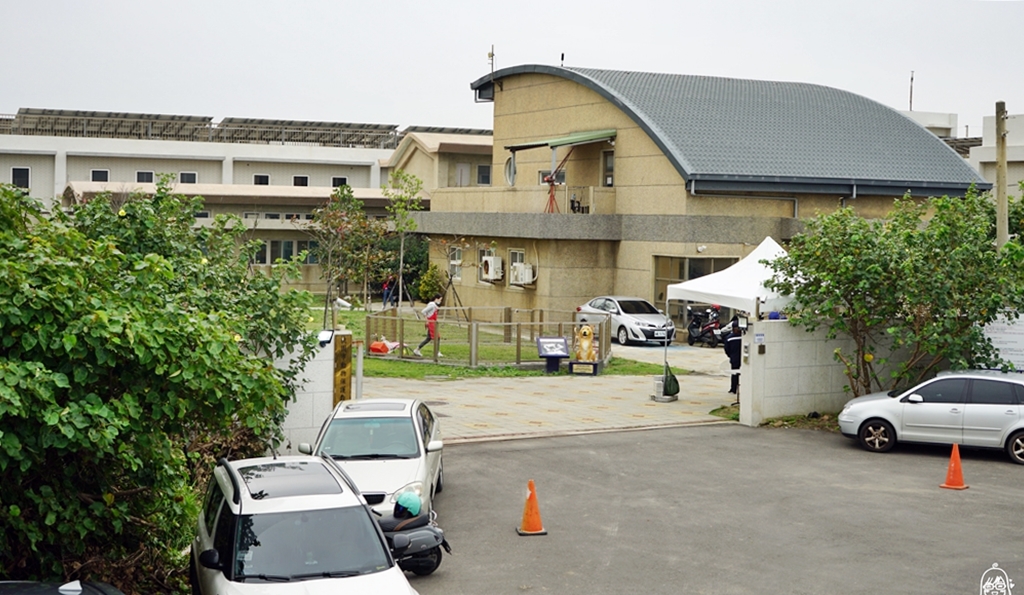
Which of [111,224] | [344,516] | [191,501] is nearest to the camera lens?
[344,516]

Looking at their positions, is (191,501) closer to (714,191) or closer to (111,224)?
(111,224)

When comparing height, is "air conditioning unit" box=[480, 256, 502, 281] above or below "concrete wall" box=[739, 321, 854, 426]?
above

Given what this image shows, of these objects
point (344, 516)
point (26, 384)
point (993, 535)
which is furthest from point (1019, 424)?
point (26, 384)

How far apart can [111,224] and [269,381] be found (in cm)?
661

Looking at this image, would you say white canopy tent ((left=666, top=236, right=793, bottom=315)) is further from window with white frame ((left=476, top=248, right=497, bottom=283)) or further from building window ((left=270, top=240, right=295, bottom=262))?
building window ((left=270, top=240, right=295, bottom=262))

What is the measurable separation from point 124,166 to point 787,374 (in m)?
47.1

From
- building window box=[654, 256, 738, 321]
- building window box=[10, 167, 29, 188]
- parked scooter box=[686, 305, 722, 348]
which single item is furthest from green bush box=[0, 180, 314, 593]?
building window box=[10, 167, 29, 188]

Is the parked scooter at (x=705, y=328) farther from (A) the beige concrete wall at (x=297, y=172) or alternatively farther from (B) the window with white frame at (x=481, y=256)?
(A) the beige concrete wall at (x=297, y=172)

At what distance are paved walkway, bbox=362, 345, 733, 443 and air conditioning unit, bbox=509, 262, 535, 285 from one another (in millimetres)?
10625

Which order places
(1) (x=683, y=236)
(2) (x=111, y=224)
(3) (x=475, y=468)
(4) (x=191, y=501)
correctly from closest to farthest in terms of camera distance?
(4) (x=191, y=501), (2) (x=111, y=224), (3) (x=475, y=468), (1) (x=683, y=236)

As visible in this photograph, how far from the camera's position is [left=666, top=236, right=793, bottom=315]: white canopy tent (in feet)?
73.7

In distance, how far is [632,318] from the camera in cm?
3550

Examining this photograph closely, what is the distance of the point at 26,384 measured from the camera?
7.76m

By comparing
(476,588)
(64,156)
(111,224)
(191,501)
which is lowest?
(476,588)
